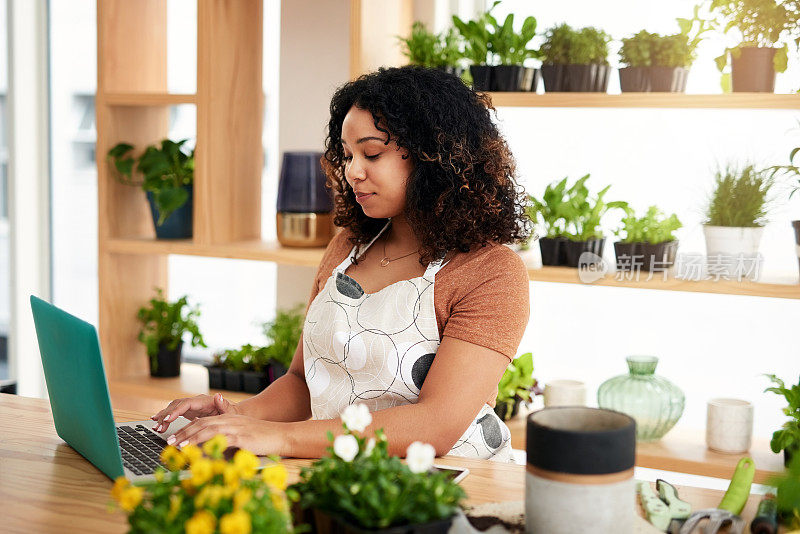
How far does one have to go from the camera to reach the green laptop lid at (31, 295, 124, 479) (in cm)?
118

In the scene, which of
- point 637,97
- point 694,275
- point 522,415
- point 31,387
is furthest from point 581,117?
point 31,387

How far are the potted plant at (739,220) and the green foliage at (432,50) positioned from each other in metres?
0.80

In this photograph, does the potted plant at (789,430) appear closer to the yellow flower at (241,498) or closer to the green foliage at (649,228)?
the green foliage at (649,228)

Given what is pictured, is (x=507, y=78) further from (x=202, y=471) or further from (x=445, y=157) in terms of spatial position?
(x=202, y=471)

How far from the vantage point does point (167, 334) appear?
3.07m

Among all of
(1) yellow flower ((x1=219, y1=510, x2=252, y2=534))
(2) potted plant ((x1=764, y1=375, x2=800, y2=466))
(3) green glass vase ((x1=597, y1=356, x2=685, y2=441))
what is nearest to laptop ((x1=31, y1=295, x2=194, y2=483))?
(1) yellow flower ((x1=219, y1=510, x2=252, y2=534))

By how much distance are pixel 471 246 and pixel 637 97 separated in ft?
2.83

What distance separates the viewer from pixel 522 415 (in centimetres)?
267

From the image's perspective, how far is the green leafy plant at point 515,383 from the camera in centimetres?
256

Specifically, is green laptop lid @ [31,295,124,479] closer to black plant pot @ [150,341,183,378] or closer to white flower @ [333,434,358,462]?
white flower @ [333,434,358,462]

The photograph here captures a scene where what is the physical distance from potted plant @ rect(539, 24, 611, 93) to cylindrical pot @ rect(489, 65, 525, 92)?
70mm

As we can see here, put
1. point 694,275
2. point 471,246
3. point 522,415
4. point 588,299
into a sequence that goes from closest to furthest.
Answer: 1. point 471,246
2. point 694,275
3. point 522,415
4. point 588,299

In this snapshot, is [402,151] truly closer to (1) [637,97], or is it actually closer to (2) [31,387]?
(1) [637,97]

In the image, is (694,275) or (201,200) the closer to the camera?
(694,275)
